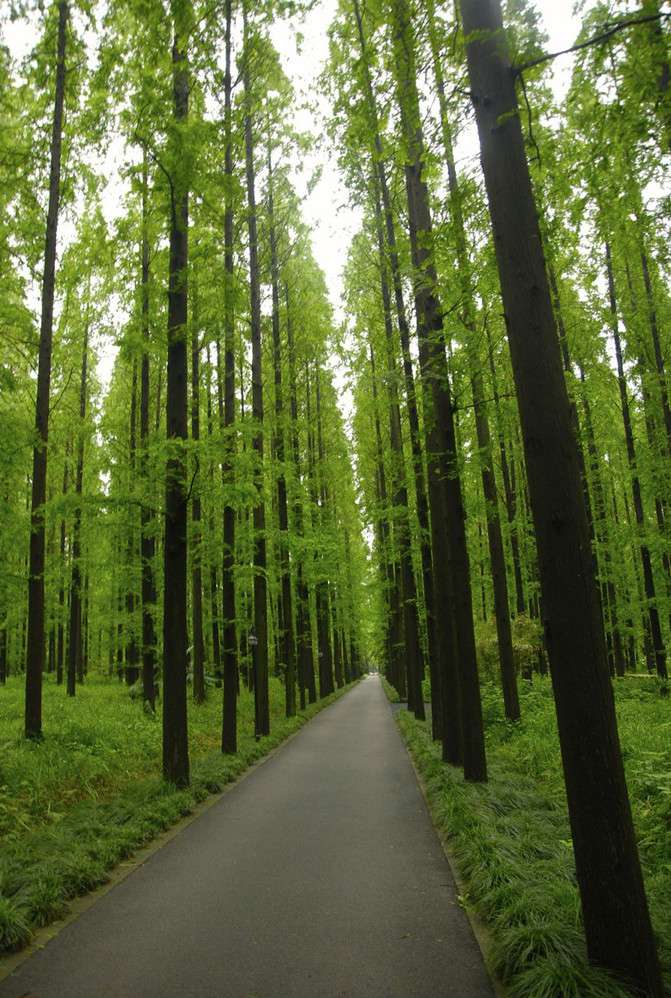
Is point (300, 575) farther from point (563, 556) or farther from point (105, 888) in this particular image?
point (563, 556)

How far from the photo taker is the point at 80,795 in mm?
8258

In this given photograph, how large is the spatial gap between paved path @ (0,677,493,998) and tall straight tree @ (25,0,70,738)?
4.68m

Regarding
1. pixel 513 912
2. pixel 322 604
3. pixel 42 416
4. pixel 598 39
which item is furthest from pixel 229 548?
pixel 322 604

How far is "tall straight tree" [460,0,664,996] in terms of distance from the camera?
10.6 ft

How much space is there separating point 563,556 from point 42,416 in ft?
33.0

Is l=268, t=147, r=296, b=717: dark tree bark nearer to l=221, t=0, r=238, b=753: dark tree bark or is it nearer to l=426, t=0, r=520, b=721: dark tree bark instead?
l=221, t=0, r=238, b=753: dark tree bark

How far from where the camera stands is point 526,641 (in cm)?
1912

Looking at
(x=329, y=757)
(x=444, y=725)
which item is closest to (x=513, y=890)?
(x=444, y=725)

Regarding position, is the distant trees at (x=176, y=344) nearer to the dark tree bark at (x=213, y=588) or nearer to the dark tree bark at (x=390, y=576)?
the dark tree bark at (x=213, y=588)

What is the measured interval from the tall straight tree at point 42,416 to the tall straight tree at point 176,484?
2918mm

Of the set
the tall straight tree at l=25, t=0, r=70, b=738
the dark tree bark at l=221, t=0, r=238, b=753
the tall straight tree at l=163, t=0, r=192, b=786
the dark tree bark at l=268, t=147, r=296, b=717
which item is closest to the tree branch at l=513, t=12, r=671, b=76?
the tall straight tree at l=163, t=0, r=192, b=786

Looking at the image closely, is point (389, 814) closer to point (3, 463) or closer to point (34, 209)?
point (3, 463)

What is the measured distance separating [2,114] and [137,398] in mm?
10717

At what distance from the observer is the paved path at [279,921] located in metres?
3.52
